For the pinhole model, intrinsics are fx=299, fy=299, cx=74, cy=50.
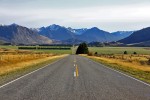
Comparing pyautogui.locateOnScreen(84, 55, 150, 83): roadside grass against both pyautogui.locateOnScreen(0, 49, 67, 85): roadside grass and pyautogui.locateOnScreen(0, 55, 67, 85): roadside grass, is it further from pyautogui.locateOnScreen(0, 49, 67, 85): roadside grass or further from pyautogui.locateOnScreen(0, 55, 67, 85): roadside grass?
pyautogui.locateOnScreen(0, 49, 67, 85): roadside grass

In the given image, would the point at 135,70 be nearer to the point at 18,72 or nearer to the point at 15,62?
the point at 18,72

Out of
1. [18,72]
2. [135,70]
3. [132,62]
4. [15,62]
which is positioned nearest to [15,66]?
[15,62]

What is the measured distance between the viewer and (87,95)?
41.4ft

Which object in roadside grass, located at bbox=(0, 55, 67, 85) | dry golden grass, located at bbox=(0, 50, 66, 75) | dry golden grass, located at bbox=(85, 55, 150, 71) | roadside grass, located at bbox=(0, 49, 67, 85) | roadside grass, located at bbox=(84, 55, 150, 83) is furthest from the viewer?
dry golden grass, located at bbox=(85, 55, 150, 71)

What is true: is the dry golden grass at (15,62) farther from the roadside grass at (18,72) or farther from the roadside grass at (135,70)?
the roadside grass at (135,70)

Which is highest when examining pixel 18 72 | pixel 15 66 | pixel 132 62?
pixel 18 72

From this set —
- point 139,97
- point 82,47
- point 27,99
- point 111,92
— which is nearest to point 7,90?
point 27,99

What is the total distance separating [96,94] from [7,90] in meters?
4.29

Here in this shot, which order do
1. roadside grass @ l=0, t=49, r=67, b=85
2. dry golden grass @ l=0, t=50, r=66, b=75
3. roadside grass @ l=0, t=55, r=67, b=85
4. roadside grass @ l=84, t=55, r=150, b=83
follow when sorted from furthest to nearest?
dry golden grass @ l=0, t=50, r=66, b=75
roadside grass @ l=84, t=55, r=150, b=83
roadside grass @ l=0, t=49, r=67, b=85
roadside grass @ l=0, t=55, r=67, b=85

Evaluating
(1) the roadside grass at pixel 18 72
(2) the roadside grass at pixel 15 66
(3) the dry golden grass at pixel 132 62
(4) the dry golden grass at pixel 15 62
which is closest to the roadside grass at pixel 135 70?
(3) the dry golden grass at pixel 132 62

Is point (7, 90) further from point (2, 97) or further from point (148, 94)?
point (148, 94)

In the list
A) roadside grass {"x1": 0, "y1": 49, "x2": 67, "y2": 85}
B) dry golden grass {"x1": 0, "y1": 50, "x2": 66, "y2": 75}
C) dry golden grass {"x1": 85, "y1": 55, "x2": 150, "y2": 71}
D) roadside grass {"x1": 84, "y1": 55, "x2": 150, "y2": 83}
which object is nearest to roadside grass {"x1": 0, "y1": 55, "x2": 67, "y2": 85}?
roadside grass {"x1": 0, "y1": 49, "x2": 67, "y2": 85}

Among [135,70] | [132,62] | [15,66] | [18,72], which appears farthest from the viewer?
[132,62]

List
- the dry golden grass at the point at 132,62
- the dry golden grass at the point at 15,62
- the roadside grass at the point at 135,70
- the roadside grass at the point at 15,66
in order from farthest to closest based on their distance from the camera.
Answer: the dry golden grass at the point at 132,62 → the dry golden grass at the point at 15,62 → the roadside grass at the point at 135,70 → the roadside grass at the point at 15,66
